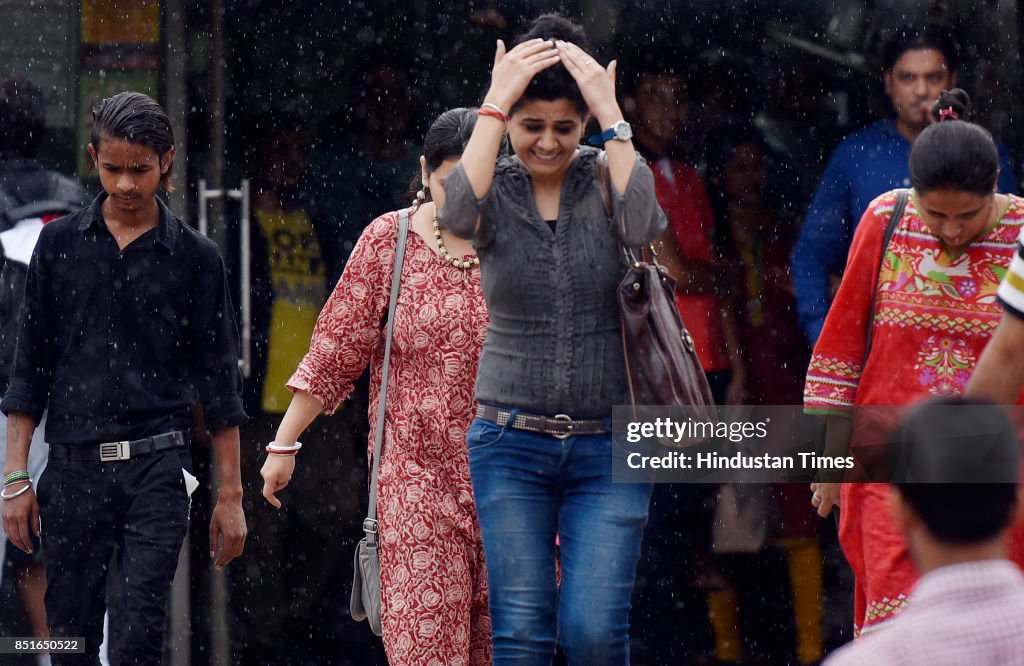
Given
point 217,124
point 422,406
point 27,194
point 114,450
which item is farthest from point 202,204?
point 422,406

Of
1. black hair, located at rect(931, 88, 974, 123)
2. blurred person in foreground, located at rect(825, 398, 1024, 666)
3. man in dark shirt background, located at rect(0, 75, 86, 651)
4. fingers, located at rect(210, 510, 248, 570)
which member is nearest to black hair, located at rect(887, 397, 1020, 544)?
blurred person in foreground, located at rect(825, 398, 1024, 666)

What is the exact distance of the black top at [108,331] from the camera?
5.12 m

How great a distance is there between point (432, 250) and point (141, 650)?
4.94 feet

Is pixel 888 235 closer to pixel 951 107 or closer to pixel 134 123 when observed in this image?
pixel 951 107

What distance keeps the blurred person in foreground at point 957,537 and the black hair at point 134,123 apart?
304 cm

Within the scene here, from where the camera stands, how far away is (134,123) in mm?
5148

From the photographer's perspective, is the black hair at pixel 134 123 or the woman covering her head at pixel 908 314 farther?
the black hair at pixel 134 123

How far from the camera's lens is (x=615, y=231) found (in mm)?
4238

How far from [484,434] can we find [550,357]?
10.6 inches

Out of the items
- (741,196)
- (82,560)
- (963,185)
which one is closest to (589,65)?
(963,185)

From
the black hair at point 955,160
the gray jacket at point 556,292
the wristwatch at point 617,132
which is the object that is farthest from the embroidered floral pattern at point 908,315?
the wristwatch at point 617,132

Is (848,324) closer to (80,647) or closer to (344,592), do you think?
(80,647)

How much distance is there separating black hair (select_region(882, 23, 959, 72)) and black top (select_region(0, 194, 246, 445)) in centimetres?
288

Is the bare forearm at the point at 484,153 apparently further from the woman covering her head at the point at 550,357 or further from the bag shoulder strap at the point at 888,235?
the bag shoulder strap at the point at 888,235
